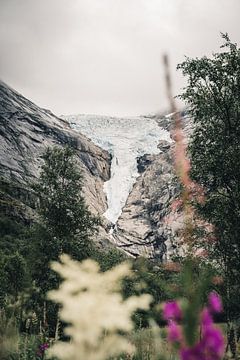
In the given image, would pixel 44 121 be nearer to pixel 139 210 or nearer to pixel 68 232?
pixel 139 210

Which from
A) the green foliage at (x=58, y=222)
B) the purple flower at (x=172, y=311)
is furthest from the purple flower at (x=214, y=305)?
the green foliage at (x=58, y=222)

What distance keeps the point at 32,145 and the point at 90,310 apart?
9648 centimetres

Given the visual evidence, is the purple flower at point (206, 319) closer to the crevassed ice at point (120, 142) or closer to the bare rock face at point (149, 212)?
the bare rock face at point (149, 212)

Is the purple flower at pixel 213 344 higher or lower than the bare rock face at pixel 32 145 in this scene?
lower

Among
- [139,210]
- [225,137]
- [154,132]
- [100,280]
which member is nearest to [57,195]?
[225,137]

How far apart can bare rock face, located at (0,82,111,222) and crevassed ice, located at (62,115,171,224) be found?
2.80m

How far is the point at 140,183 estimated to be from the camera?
110 metres

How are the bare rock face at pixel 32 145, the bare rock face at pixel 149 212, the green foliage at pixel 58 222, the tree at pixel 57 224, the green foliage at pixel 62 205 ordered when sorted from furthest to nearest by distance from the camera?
the bare rock face at pixel 149 212 < the bare rock face at pixel 32 145 < the green foliage at pixel 62 205 < the green foliage at pixel 58 222 < the tree at pixel 57 224

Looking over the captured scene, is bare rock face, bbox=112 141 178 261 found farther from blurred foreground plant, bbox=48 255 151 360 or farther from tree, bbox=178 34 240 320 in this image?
blurred foreground plant, bbox=48 255 151 360

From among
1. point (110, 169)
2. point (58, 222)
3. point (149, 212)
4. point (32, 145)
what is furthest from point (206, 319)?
point (110, 169)

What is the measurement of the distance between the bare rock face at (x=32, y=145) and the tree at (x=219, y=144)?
62.9 metres

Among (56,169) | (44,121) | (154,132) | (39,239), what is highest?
(154,132)

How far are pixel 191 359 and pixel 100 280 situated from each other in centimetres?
40

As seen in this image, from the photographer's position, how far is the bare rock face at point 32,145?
282 feet
